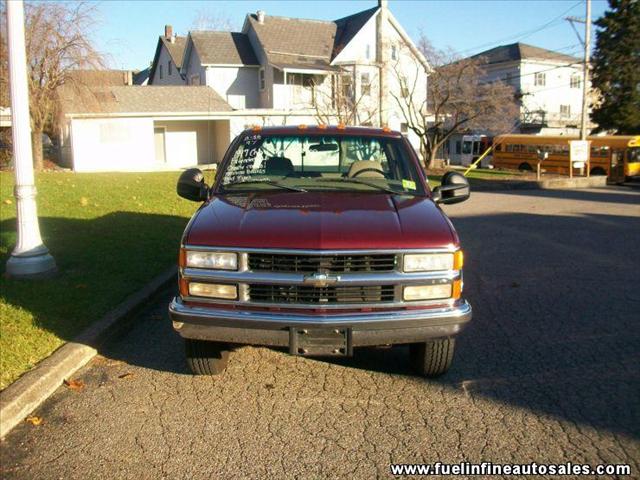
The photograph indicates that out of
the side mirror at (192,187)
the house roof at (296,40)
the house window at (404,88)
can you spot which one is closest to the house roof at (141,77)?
the house roof at (296,40)

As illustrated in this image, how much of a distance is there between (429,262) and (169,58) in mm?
47394

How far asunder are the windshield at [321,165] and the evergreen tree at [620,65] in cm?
4280

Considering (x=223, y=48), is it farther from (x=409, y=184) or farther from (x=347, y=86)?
(x=409, y=184)

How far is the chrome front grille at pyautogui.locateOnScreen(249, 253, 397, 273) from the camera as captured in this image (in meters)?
4.19

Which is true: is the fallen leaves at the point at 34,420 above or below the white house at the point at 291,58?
below

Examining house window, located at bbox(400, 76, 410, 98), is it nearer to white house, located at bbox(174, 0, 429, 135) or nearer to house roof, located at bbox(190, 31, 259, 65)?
white house, located at bbox(174, 0, 429, 135)

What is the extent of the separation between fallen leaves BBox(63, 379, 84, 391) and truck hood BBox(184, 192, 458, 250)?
142 cm

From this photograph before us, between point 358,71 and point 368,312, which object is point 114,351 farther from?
point 358,71

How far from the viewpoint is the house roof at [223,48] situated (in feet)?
130

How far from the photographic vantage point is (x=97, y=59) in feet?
91.0

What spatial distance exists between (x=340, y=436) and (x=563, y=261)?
6.51 metres

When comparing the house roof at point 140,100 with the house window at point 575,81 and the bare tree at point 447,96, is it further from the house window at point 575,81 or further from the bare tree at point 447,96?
the house window at point 575,81

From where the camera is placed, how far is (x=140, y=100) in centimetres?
3484

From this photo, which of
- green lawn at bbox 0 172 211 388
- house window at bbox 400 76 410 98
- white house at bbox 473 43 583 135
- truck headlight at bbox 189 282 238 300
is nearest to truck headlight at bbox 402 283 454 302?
truck headlight at bbox 189 282 238 300
